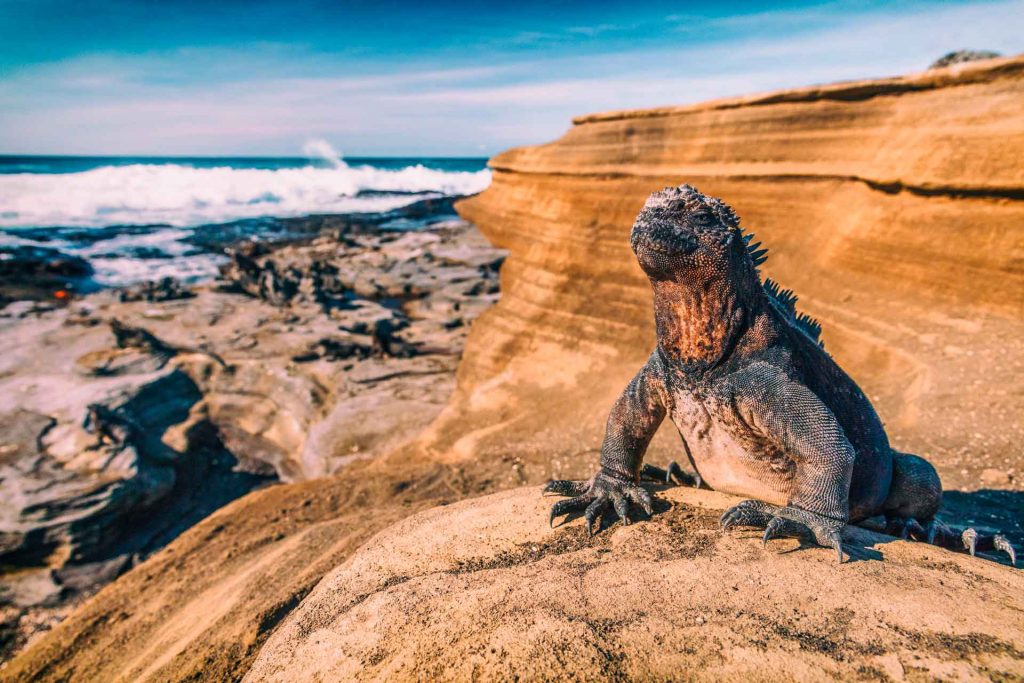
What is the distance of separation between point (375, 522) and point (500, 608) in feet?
8.22

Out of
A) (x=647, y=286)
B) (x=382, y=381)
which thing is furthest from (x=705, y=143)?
(x=382, y=381)

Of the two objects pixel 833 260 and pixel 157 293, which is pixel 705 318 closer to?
pixel 833 260

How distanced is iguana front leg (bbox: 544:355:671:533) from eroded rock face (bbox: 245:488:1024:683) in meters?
0.14

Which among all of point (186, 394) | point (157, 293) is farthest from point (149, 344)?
point (157, 293)

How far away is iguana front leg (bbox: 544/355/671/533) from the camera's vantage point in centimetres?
257

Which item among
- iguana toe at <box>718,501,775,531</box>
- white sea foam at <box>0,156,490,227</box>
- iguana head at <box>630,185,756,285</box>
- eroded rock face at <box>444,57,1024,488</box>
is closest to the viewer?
iguana toe at <box>718,501,775,531</box>

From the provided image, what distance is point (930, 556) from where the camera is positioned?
2123 mm

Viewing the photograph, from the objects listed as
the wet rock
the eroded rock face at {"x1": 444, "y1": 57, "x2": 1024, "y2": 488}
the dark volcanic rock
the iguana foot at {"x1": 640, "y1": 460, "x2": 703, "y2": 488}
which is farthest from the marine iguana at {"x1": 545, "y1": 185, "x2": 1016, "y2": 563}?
the dark volcanic rock

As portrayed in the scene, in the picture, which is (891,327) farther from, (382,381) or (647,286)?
(382,381)

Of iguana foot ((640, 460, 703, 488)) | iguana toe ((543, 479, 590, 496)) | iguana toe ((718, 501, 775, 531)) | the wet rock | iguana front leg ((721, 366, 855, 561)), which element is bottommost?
the wet rock

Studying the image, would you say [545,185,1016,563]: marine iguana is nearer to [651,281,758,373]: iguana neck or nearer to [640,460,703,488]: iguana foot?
[651,281,758,373]: iguana neck

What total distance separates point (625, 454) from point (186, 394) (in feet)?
30.6

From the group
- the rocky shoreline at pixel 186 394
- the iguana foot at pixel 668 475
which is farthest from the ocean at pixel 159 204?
the iguana foot at pixel 668 475

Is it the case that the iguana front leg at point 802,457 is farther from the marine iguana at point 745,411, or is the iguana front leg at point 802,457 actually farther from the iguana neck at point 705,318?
the iguana neck at point 705,318
